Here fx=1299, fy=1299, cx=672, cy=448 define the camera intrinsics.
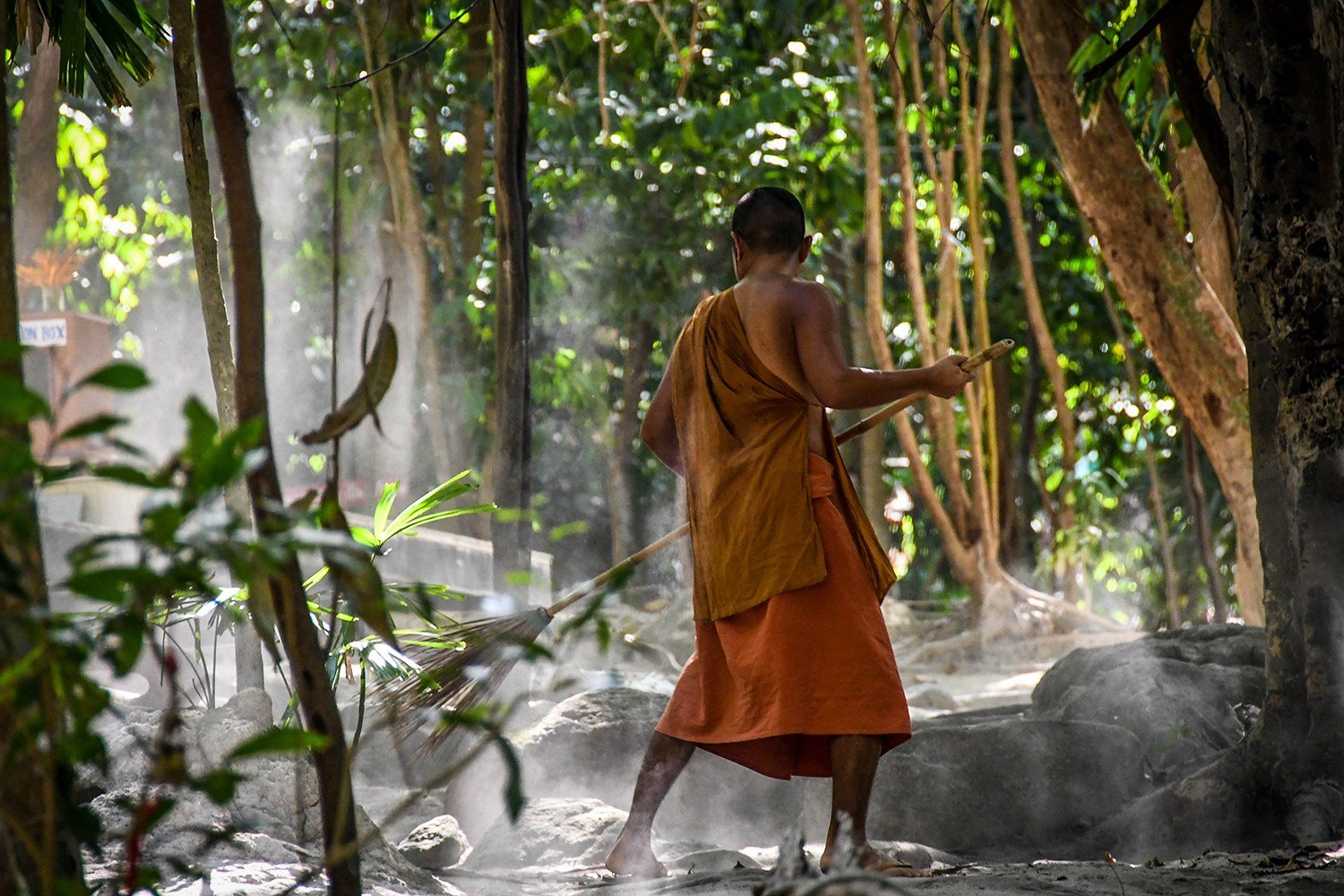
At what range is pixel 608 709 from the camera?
440 cm

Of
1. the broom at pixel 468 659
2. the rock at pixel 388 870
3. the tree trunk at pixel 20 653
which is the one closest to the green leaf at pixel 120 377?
the tree trunk at pixel 20 653

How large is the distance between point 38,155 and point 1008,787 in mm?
8376

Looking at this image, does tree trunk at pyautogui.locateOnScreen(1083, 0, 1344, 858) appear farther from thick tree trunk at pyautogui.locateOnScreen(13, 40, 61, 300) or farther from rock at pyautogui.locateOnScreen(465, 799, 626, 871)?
thick tree trunk at pyautogui.locateOnScreen(13, 40, 61, 300)

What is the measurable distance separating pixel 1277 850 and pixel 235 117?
275 centimetres

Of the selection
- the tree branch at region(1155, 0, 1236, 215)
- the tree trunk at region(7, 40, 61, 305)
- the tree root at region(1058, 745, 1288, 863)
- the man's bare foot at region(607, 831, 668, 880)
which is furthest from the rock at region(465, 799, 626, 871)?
the tree trunk at region(7, 40, 61, 305)

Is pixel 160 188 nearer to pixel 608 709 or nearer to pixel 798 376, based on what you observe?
pixel 608 709

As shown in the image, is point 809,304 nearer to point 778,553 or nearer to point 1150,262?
point 778,553

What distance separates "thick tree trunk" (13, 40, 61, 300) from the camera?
30.2 ft

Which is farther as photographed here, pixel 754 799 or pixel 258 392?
pixel 754 799

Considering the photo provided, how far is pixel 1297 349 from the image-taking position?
3201 mm

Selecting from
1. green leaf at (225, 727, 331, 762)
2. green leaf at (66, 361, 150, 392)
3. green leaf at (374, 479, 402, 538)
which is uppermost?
green leaf at (66, 361, 150, 392)

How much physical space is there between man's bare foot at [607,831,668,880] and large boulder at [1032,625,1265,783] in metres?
1.70

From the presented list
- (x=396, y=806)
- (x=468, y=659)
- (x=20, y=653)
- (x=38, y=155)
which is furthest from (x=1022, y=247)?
(x=20, y=653)

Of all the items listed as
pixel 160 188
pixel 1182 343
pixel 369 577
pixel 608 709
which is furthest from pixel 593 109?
pixel 369 577
